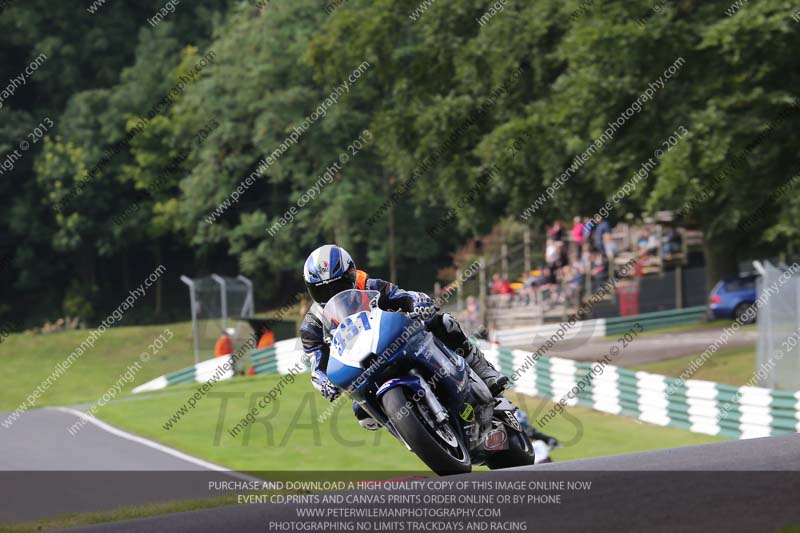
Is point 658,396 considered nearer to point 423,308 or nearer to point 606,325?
point 423,308

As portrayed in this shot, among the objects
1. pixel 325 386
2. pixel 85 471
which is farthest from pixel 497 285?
pixel 325 386

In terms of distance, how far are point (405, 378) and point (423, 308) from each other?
2.33 feet

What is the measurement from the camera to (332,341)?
7938 millimetres

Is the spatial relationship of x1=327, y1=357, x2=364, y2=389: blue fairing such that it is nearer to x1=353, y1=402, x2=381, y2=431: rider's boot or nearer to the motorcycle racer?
the motorcycle racer

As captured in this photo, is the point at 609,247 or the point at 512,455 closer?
the point at 512,455

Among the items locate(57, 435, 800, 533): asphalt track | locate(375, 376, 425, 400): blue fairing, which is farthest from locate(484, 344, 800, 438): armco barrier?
locate(375, 376, 425, 400): blue fairing

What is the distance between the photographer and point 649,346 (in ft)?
96.9

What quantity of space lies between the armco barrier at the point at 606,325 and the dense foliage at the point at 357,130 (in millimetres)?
2192

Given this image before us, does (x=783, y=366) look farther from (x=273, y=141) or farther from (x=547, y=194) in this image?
(x=273, y=141)

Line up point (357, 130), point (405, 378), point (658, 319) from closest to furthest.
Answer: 1. point (405, 378)
2. point (658, 319)
3. point (357, 130)

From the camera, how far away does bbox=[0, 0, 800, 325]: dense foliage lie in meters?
25.9

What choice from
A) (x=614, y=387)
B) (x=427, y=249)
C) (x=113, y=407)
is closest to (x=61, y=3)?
(x=427, y=249)

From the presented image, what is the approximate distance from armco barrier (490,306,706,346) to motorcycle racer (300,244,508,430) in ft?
64.3

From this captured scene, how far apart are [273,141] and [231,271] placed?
12.3 m
